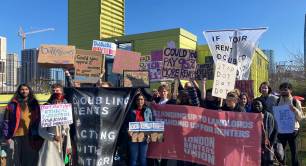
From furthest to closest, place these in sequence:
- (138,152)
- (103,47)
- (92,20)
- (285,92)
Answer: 1. (92,20)
2. (103,47)
3. (285,92)
4. (138,152)

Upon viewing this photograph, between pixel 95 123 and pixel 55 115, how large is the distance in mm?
1118

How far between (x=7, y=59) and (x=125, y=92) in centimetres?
590

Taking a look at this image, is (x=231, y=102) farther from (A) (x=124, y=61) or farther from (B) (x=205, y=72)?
(A) (x=124, y=61)

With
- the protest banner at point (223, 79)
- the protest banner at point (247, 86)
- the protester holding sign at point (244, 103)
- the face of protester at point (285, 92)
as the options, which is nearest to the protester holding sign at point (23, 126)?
the protest banner at point (223, 79)

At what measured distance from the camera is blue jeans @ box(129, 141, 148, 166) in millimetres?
7469

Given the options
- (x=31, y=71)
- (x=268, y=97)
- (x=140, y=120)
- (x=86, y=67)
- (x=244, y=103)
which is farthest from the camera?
(x=31, y=71)

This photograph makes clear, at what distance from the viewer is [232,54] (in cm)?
927

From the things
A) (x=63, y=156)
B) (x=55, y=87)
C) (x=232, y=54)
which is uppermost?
(x=232, y=54)

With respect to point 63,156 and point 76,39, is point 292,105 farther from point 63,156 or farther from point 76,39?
point 76,39

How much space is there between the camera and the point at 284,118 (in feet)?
26.7

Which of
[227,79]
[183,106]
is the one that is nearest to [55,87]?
[183,106]

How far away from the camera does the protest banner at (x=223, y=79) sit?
721 centimetres

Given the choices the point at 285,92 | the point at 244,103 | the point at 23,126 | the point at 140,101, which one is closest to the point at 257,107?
the point at 244,103

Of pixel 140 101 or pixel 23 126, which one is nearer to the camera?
pixel 23 126
